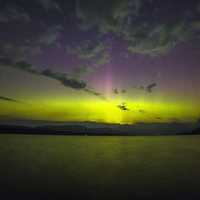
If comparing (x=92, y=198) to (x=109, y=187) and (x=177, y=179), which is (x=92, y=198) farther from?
(x=177, y=179)

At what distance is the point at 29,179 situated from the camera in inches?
989

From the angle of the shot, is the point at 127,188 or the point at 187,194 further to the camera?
the point at 127,188

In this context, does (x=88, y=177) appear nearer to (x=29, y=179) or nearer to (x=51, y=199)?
(x=29, y=179)

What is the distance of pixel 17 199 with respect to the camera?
16891mm

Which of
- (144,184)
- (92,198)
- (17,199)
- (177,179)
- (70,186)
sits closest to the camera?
(17,199)

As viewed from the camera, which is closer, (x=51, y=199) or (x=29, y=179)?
(x=51, y=199)

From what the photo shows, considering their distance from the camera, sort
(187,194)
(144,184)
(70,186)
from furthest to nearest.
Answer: (144,184)
(70,186)
(187,194)

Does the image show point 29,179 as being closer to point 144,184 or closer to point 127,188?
point 127,188

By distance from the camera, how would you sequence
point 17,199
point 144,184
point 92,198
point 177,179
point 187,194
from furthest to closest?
point 177,179 → point 144,184 → point 187,194 → point 92,198 → point 17,199

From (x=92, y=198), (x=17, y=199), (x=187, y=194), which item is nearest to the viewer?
(x=17, y=199)

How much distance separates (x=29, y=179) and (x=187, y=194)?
655 inches

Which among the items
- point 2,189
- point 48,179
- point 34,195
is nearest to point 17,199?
point 34,195

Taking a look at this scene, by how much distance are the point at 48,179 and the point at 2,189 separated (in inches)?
234

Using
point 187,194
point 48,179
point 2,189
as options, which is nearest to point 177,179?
point 187,194
